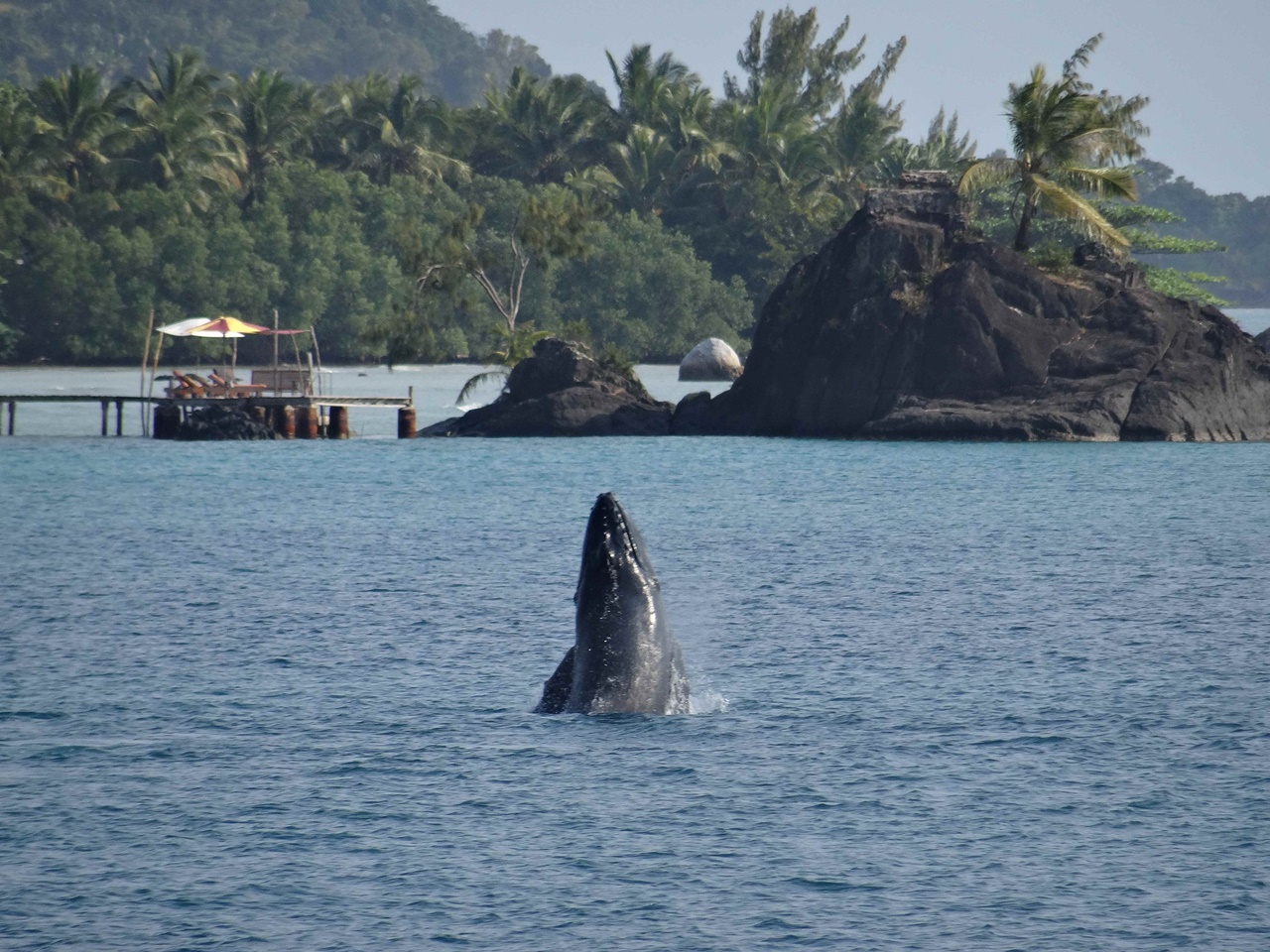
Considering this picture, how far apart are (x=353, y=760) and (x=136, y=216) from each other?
84.0m

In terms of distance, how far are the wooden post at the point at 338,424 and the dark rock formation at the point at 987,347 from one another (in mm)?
14703

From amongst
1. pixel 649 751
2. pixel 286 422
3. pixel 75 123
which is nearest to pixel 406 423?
pixel 286 422

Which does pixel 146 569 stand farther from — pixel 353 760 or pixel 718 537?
pixel 353 760

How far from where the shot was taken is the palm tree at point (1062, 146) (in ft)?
178

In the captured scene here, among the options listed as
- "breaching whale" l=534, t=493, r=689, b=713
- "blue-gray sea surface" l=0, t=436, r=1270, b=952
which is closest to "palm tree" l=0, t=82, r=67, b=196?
"blue-gray sea surface" l=0, t=436, r=1270, b=952

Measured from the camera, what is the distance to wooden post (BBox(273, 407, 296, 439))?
5875 cm

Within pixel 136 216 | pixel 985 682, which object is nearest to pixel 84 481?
pixel 985 682

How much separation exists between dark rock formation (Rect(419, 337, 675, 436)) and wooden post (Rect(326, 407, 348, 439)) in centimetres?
435

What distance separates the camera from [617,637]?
14.1m

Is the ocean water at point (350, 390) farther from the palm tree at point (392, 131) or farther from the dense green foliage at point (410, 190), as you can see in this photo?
the palm tree at point (392, 131)

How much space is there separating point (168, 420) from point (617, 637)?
151 feet

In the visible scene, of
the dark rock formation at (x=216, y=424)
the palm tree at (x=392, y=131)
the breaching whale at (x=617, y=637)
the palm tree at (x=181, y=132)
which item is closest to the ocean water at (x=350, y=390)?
the dark rock formation at (x=216, y=424)

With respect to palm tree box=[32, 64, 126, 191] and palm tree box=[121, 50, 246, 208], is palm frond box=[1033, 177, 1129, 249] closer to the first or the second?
palm tree box=[121, 50, 246, 208]

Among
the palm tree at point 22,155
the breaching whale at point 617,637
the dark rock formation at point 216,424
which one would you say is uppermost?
the palm tree at point 22,155
